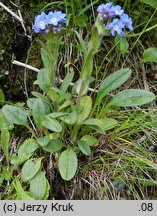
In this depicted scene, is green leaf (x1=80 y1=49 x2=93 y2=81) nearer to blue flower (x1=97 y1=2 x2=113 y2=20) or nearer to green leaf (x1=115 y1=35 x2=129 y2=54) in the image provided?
blue flower (x1=97 y1=2 x2=113 y2=20)

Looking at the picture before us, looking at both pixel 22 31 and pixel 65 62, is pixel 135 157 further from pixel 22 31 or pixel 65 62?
pixel 22 31

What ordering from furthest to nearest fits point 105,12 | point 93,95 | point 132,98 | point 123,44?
1. point 93,95
2. point 123,44
3. point 132,98
4. point 105,12

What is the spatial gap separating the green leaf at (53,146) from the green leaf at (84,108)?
0.13 m

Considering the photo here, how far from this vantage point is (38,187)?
1.81 m

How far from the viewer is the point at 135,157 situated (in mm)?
1895

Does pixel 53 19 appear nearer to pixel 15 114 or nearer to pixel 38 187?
pixel 15 114

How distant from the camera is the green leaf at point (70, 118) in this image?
1.79 metres

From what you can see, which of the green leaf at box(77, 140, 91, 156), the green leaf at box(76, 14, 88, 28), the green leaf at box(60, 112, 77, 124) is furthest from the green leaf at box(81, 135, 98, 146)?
the green leaf at box(76, 14, 88, 28)

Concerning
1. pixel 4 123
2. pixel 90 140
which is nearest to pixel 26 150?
pixel 4 123

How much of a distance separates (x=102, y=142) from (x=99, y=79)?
1.21ft

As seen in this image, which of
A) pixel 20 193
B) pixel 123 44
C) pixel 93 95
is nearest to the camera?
pixel 20 193

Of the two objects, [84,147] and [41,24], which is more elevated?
[41,24]

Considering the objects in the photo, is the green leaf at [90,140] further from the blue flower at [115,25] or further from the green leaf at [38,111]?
the blue flower at [115,25]

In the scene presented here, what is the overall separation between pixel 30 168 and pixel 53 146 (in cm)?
14
